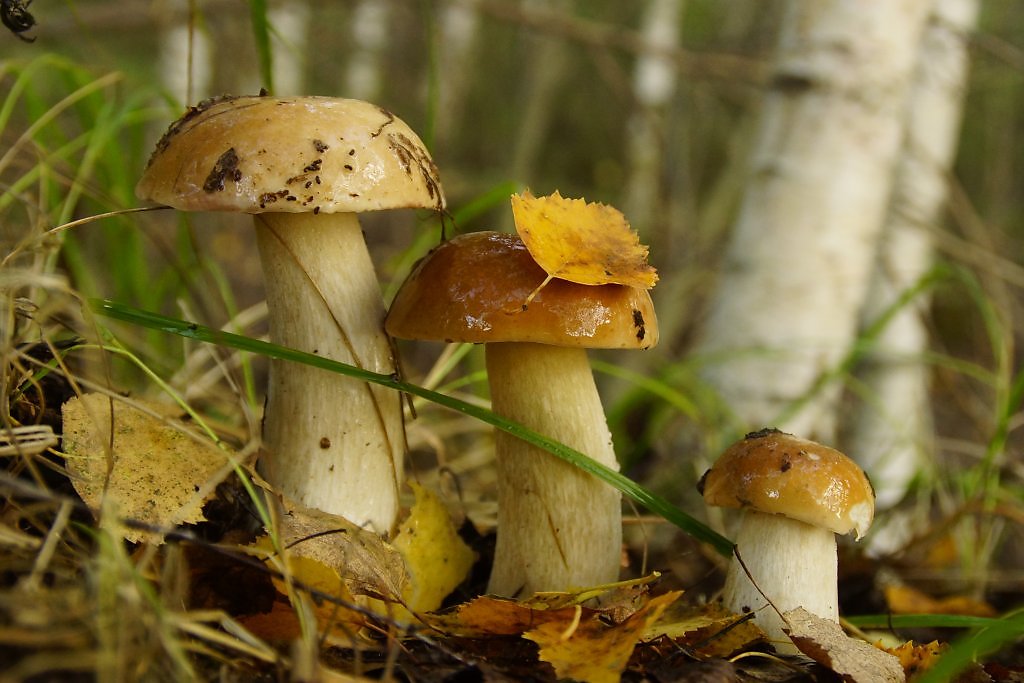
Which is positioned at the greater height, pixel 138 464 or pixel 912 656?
pixel 138 464

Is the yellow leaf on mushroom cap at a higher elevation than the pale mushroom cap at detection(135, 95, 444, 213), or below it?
below

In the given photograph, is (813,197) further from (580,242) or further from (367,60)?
(367,60)

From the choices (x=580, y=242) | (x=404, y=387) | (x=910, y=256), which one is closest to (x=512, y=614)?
(x=404, y=387)

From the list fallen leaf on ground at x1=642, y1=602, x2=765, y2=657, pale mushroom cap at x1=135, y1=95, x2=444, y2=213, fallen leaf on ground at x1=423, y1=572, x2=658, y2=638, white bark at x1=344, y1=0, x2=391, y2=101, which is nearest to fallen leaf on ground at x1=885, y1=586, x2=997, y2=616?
fallen leaf on ground at x1=642, y1=602, x2=765, y2=657

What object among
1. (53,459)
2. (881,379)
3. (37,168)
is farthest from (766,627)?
(881,379)

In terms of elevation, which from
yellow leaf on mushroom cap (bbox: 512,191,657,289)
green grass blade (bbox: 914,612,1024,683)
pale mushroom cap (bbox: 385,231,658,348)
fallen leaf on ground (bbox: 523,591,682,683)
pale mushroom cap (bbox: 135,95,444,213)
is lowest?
fallen leaf on ground (bbox: 523,591,682,683)

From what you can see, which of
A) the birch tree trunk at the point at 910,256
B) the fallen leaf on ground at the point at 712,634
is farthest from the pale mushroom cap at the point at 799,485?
the birch tree trunk at the point at 910,256

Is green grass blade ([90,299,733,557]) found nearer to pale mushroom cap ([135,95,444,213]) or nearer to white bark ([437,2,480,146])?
pale mushroom cap ([135,95,444,213])
